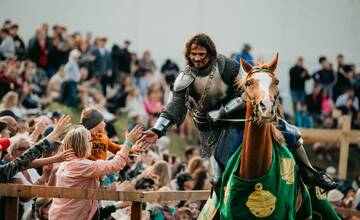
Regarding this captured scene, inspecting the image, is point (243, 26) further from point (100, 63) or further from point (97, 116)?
point (97, 116)

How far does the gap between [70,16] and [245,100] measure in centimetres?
1791

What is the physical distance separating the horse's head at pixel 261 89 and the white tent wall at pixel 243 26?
18.5 meters

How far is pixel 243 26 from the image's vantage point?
32.1 metres

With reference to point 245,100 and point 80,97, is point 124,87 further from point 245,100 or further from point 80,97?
point 245,100

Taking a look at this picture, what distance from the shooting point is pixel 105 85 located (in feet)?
83.0

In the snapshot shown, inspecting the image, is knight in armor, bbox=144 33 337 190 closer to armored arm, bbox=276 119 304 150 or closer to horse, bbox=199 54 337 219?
armored arm, bbox=276 119 304 150

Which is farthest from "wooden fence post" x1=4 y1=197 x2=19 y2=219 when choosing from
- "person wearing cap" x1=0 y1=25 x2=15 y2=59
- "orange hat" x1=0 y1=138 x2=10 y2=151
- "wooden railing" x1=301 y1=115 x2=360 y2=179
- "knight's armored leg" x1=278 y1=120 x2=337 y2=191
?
"wooden railing" x1=301 y1=115 x2=360 y2=179

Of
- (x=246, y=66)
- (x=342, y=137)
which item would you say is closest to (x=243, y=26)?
(x=342, y=137)

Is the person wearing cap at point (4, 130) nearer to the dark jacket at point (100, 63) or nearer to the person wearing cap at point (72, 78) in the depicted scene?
the person wearing cap at point (72, 78)

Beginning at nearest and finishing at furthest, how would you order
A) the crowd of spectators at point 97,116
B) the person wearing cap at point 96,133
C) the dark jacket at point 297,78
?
the crowd of spectators at point 97,116 → the person wearing cap at point 96,133 → the dark jacket at point 297,78

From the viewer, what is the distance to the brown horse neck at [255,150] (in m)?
10.6

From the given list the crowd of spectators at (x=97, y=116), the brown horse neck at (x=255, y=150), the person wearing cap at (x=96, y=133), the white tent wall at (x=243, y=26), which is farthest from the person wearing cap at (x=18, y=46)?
the brown horse neck at (x=255, y=150)

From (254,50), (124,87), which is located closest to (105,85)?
(124,87)

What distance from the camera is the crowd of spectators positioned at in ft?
37.4
